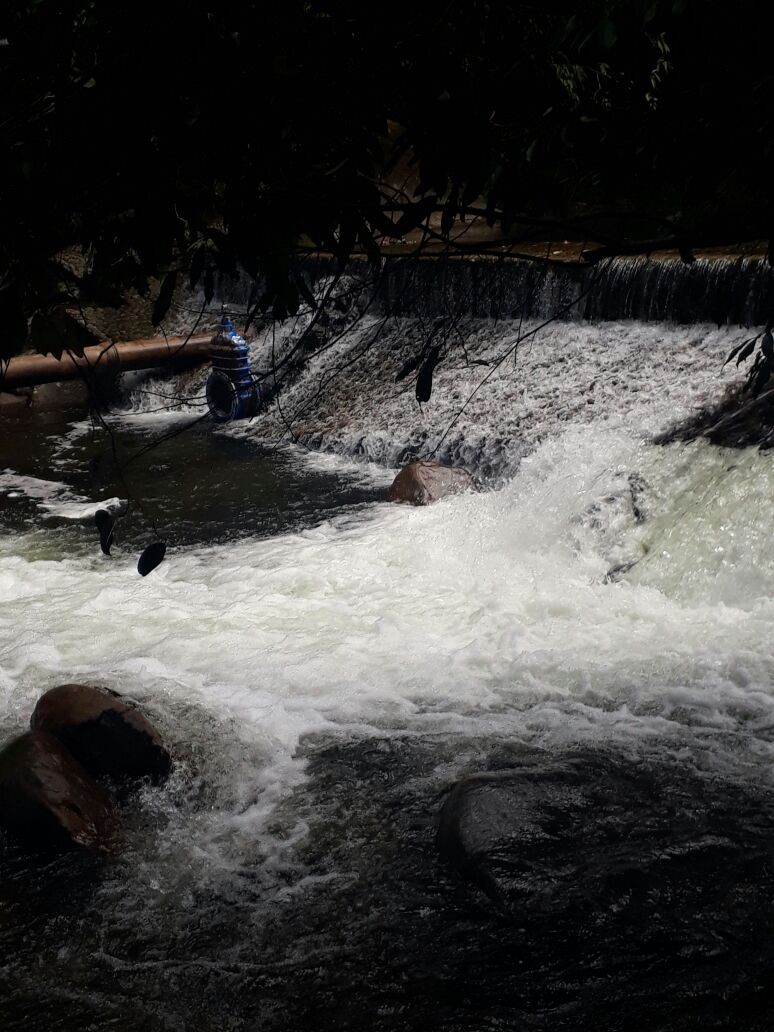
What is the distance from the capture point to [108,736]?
4121 millimetres

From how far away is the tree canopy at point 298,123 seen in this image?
5.47 feet

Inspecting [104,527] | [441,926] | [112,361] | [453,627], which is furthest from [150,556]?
Answer: [112,361]

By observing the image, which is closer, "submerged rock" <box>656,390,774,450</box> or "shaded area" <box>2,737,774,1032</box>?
"shaded area" <box>2,737,774,1032</box>

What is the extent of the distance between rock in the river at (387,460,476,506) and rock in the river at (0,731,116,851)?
4145 mm

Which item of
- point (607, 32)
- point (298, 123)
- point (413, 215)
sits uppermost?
point (607, 32)

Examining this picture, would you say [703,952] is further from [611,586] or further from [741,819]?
[611,586]

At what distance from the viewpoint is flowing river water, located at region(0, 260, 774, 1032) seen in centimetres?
304

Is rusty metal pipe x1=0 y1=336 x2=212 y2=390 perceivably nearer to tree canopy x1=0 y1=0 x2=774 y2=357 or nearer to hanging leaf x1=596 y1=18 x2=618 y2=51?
tree canopy x1=0 y1=0 x2=774 y2=357

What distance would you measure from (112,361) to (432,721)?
7.36m

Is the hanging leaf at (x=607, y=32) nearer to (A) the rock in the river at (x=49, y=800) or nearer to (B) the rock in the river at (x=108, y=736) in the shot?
(A) the rock in the river at (x=49, y=800)

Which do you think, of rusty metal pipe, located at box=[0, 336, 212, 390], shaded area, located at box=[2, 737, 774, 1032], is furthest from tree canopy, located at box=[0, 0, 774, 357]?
rusty metal pipe, located at box=[0, 336, 212, 390]

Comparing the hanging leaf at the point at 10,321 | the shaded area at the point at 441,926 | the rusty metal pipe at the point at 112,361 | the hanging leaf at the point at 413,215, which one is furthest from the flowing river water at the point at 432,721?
the rusty metal pipe at the point at 112,361

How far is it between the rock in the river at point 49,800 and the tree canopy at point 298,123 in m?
2.31

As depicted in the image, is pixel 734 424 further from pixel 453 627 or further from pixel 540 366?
pixel 540 366
